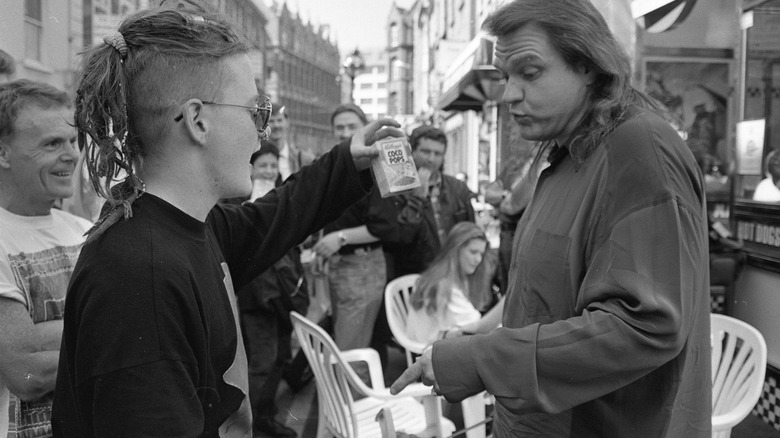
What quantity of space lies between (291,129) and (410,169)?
392 cm

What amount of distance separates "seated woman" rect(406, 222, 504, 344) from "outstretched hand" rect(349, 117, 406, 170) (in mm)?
2133

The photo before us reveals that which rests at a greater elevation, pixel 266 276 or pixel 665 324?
pixel 665 324

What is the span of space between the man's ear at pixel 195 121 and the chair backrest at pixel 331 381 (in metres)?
1.76

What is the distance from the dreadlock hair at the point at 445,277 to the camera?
3.80 m

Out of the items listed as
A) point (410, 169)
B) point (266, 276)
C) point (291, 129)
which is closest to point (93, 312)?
point (410, 169)

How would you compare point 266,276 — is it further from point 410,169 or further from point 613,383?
point 613,383

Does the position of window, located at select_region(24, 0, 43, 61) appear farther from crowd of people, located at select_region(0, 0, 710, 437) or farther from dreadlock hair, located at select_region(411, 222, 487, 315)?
dreadlock hair, located at select_region(411, 222, 487, 315)

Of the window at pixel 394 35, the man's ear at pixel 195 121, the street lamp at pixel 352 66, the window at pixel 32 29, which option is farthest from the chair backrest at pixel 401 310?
the window at pixel 394 35

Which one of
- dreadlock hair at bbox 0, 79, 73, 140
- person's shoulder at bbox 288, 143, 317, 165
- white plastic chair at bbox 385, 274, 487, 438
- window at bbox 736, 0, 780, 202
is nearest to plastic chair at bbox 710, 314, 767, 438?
white plastic chair at bbox 385, 274, 487, 438

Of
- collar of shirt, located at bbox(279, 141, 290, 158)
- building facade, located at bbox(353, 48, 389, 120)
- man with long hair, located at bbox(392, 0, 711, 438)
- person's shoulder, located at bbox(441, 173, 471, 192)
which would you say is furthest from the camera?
building facade, located at bbox(353, 48, 389, 120)

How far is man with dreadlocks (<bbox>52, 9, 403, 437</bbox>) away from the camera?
97 centimetres

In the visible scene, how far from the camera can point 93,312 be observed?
3.23 ft

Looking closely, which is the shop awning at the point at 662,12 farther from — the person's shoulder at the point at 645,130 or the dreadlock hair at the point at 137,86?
the dreadlock hair at the point at 137,86

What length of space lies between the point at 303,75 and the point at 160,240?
4.39 meters
